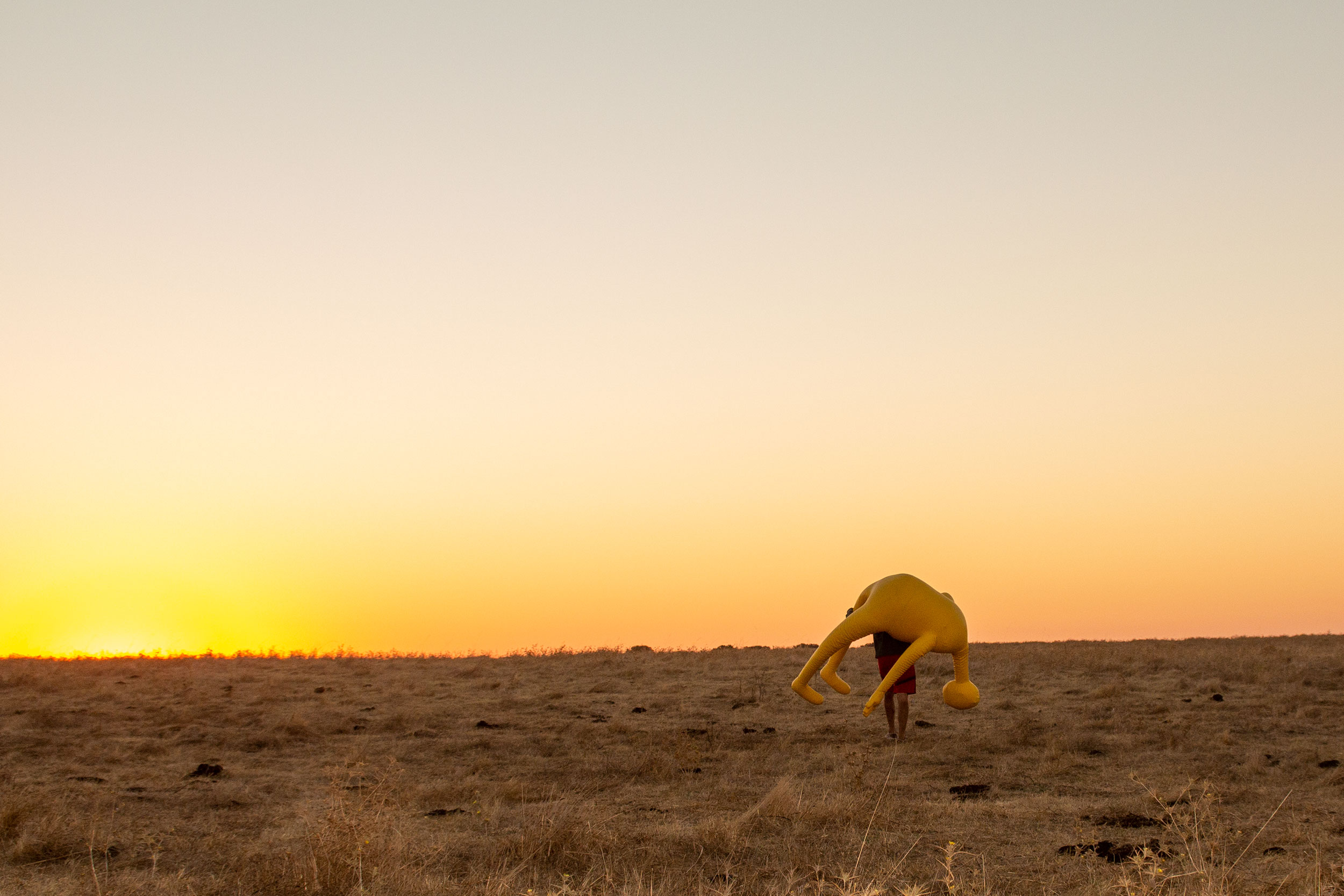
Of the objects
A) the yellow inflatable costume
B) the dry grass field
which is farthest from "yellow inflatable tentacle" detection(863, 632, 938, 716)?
the dry grass field

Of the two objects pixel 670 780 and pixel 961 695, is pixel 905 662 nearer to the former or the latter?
pixel 961 695

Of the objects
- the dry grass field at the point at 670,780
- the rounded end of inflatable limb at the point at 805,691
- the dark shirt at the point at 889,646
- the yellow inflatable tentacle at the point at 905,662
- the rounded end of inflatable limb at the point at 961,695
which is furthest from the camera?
the dark shirt at the point at 889,646

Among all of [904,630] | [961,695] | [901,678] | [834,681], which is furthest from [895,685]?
[834,681]

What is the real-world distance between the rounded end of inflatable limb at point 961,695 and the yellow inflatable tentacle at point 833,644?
870 millimetres

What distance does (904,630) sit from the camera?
982 centimetres

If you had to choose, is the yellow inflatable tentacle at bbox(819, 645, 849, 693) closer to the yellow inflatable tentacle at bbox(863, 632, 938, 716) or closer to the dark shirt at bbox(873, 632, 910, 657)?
the yellow inflatable tentacle at bbox(863, 632, 938, 716)

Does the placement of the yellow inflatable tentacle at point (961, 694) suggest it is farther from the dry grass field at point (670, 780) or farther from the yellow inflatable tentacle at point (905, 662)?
the dry grass field at point (670, 780)

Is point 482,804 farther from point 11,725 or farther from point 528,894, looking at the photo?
point 11,725

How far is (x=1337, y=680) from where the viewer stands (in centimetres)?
1692

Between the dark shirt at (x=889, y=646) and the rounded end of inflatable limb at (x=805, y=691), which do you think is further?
the dark shirt at (x=889, y=646)

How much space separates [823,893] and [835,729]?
795 cm

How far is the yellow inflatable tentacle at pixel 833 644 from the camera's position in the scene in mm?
9141

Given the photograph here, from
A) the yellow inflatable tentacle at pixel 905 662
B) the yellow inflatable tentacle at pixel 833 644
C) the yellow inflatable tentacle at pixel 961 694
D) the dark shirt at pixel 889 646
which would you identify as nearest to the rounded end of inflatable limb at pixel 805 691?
the yellow inflatable tentacle at pixel 833 644

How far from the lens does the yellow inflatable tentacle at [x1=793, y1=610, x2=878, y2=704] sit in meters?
9.14
